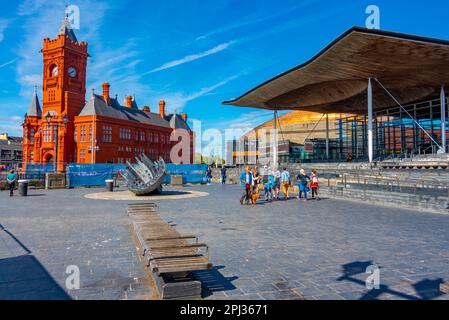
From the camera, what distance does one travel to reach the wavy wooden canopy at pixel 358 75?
21953mm

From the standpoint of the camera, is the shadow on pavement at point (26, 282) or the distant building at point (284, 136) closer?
the shadow on pavement at point (26, 282)

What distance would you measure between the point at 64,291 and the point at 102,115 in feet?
196

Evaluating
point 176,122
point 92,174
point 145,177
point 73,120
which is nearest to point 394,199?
point 145,177

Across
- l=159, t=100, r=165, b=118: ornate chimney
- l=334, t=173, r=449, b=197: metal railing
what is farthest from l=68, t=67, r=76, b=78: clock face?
l=334, t=173, r=449, b=197: metal railing

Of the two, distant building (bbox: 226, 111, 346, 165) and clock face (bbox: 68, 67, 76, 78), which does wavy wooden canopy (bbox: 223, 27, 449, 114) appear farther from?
clock face (bbox: 68, 67, 76, 78)

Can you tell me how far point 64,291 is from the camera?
460 centimetres

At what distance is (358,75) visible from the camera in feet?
98.9

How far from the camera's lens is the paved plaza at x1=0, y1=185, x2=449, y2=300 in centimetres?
464

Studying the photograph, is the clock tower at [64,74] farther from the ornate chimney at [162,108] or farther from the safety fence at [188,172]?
the safety fence at [188,172]

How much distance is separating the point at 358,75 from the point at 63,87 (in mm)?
53608

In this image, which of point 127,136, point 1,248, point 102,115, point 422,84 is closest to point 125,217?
point 1,248

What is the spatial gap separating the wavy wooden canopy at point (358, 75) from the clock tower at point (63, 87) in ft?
115

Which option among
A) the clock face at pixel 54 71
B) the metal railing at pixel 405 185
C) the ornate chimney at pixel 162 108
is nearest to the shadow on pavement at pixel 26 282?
the metal railing at pixel 405 185
